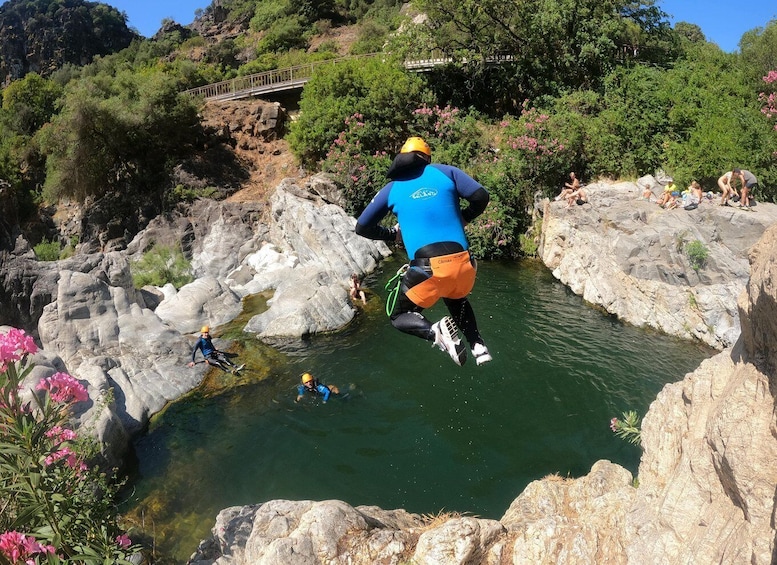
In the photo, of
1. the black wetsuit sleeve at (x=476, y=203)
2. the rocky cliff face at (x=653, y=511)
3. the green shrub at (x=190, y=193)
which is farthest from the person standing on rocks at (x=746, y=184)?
the green shrub at (x=190, y=193)

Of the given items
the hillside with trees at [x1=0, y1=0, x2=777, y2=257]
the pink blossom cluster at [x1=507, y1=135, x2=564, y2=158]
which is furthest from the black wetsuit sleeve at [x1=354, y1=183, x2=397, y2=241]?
the pink blossom cluster at [x1=507, y1=135, x2=564, y2=158]

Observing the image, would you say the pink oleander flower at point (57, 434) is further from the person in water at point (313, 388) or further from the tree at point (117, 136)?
the tree at point (117, 136)

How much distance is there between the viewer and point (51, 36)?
53969mm

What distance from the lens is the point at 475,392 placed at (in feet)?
35.4

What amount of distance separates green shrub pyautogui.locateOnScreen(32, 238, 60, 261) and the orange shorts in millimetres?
29247

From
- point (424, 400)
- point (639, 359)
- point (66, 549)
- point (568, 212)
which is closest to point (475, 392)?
point (424, 400)

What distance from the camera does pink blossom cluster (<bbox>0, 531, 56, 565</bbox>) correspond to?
345 cm

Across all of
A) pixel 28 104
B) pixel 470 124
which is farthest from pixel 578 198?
pixel 28 104

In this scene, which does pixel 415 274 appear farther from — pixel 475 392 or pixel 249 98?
pixel 249 98

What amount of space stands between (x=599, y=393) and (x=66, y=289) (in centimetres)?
1331

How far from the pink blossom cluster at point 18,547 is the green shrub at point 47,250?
92.8 ft

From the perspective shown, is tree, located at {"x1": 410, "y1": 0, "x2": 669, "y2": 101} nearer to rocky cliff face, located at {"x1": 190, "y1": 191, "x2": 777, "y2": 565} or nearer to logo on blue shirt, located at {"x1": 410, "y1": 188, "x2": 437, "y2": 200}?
rocky cliff face, located at {"x1": 190, "y1": 191, "x2": 777, "y2": 565}

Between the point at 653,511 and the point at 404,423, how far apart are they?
6239 millimetres

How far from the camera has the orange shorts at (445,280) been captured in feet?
13.3
